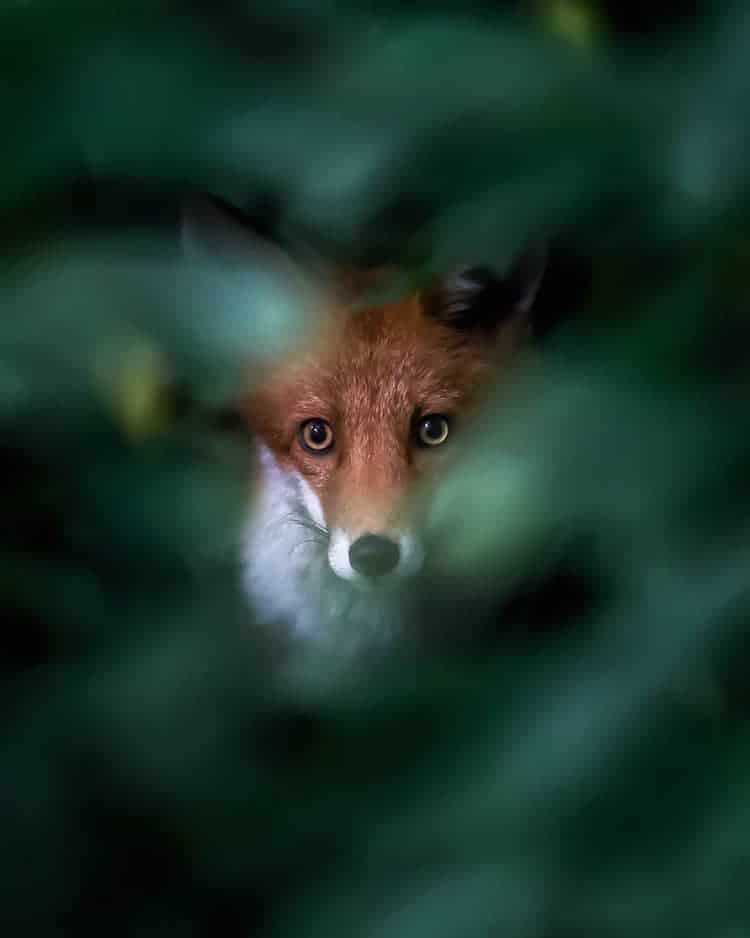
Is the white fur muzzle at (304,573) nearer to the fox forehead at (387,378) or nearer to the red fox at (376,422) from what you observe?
the red fox at (376,422)

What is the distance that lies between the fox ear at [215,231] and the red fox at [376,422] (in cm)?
35

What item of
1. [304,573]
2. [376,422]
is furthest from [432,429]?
[304,573]

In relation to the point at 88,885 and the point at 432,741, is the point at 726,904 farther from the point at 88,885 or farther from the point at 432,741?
the point at 88,885

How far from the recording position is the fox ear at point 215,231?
0.96m

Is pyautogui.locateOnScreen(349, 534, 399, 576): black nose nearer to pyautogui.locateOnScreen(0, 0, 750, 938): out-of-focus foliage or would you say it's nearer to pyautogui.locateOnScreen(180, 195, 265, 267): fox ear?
pyautogui.locateOnScreen(180, 195, 265, 267): fox ear

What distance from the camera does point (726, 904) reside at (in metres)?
0.55

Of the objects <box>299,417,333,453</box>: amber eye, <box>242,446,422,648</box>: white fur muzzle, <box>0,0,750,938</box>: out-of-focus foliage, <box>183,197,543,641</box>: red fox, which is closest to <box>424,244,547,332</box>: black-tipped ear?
<box>183,197,543,641</box>: red fox

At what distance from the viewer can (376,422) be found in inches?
78.8

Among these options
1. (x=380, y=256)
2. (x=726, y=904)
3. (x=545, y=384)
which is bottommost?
(x=726, y=904)

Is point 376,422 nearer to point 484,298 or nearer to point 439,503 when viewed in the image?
point 484,298

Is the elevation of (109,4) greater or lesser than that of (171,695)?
greater

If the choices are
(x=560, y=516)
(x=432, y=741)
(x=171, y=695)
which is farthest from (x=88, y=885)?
(x=560, y=516)

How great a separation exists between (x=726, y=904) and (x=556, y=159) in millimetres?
335

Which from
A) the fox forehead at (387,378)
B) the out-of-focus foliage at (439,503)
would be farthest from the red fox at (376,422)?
the out-of-focus foliage at (439,503)
